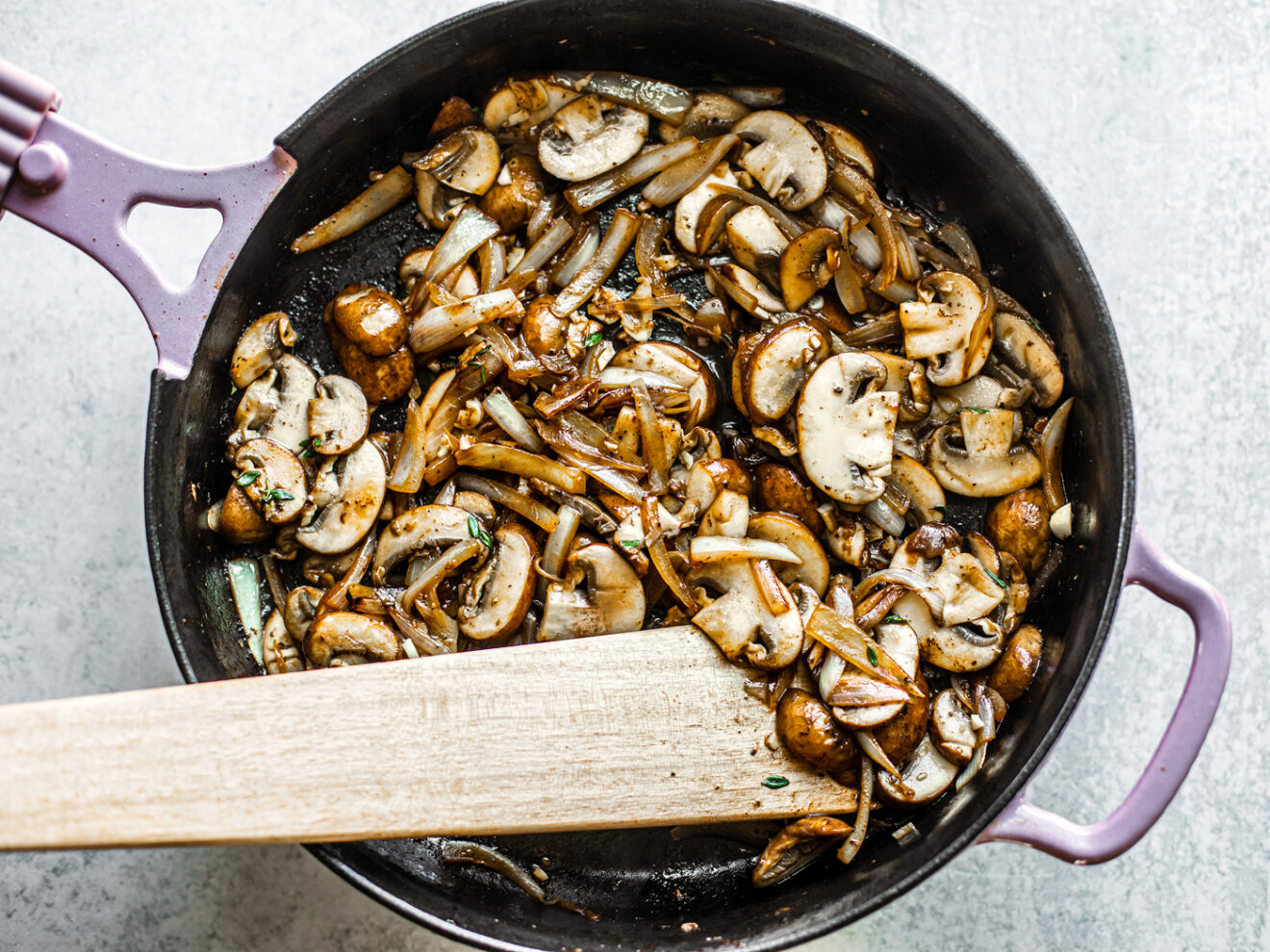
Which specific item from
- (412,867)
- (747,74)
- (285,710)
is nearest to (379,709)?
(285,710)

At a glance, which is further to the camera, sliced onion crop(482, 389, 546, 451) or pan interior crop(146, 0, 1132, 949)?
sliced onion crop(482, 389, 546, 451)

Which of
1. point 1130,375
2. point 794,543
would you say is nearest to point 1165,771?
point 794,543

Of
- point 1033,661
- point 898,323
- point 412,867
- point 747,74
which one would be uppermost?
point 747,74

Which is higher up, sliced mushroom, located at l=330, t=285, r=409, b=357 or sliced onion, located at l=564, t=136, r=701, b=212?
sliced onion, located at l=564, t=136, r=701, b=212

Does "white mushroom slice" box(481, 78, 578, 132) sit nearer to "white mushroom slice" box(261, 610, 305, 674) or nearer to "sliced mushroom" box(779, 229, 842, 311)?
"sliced mushroom" box(779, 229, 842, 311)

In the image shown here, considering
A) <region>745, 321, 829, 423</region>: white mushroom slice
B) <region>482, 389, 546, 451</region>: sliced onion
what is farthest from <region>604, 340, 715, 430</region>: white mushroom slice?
<region>482, 389, 546, 451</region>: sliced onion

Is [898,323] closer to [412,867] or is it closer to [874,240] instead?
[874,240]
